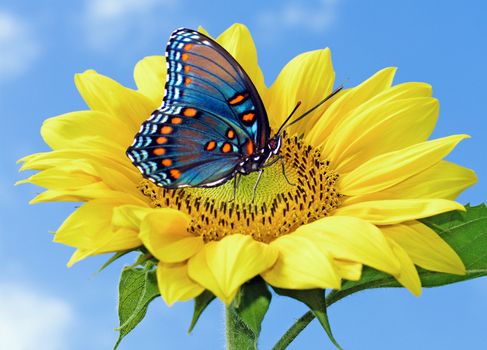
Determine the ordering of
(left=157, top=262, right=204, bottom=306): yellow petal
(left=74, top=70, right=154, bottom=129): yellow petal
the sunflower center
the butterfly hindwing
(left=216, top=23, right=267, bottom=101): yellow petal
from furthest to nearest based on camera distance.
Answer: (left=216, top=23, right=267, bottom=101): yellow petal
(left=74, top=70, right=154, bottom=129): yellow petal
the butterfly hindwing
the sunflower center
(left=157, top=262, right=204, bottom=306): yellow petal

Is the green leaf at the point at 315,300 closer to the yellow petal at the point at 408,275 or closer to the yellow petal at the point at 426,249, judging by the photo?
the yellow petal at the point at 408,275

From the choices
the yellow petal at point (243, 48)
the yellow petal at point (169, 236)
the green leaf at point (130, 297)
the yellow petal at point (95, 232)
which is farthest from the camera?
the yellow petal at point (243, 48)

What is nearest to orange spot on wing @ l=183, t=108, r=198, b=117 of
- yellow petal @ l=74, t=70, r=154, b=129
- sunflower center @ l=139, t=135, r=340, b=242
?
sunflower center @ l=139, t=135, r=340, b=242

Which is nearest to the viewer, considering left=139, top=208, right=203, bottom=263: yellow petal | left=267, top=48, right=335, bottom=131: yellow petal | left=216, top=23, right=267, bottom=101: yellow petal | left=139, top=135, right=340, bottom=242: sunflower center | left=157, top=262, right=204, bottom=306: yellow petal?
left=157, top=262, right=204, bottom=306: yellow petal

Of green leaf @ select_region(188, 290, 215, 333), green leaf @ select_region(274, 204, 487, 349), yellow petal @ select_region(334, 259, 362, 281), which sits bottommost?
green leaf @ select_region(274, 204, 487, 349)

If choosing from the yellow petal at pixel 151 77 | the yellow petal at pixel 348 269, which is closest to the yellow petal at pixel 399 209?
the yellow petal at pixel 348 269

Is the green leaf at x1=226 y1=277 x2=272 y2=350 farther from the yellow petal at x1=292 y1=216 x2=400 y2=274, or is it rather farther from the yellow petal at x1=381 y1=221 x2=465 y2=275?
the yellow petal at x1=381 y1=221 x2=465 y2=275
